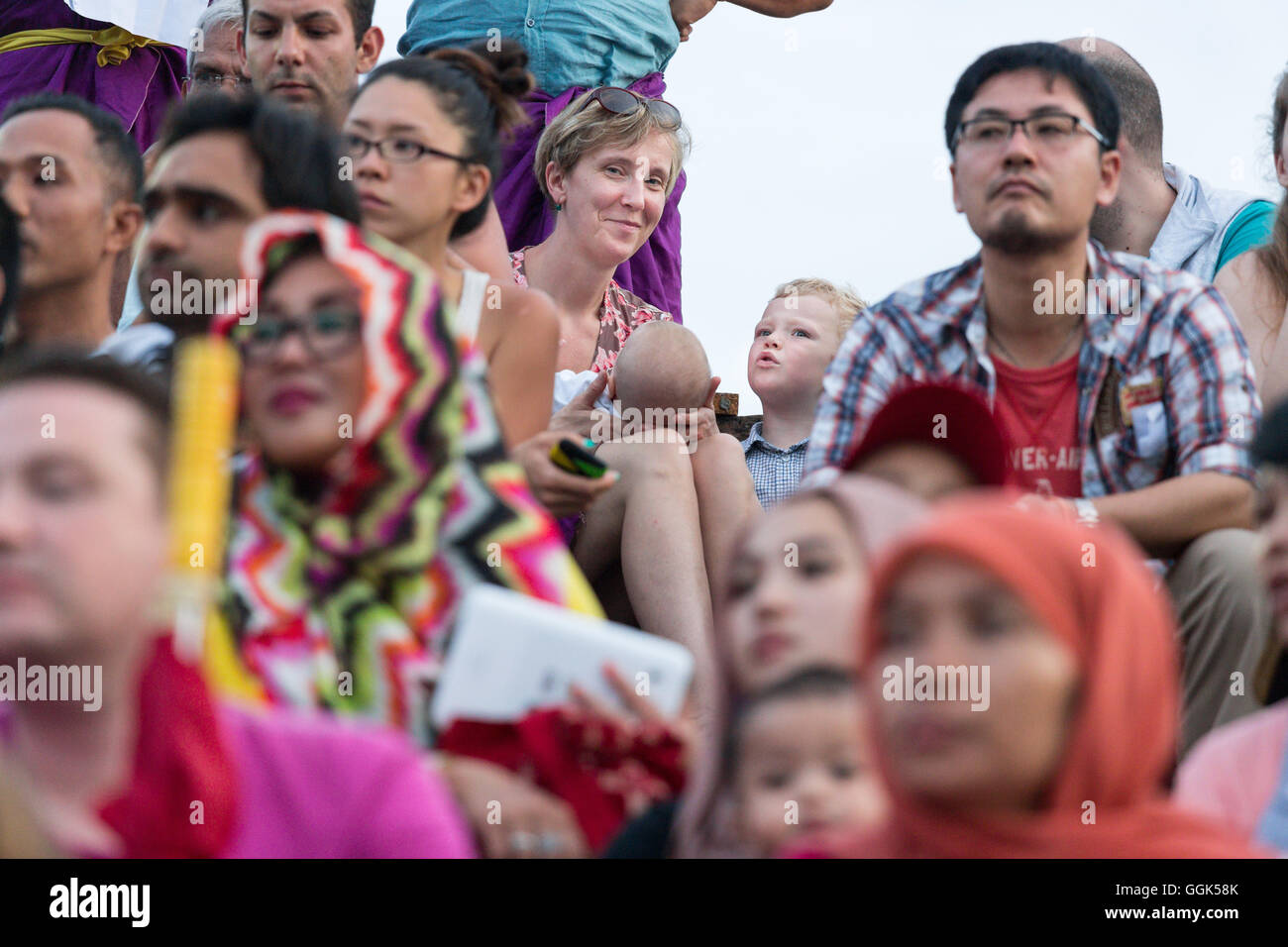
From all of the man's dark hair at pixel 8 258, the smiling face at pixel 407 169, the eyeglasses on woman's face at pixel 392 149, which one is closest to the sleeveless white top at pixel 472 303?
the smiling face at pixel 407 169

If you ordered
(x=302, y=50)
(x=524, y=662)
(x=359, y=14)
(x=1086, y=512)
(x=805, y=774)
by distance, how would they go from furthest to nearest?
(x=359, y=14)
(x=302, y=50)
(x=1086, y=512)
(x=524, y=662)
(x=805, y=774)

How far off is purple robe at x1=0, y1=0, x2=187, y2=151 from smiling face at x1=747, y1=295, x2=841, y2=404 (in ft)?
6.37

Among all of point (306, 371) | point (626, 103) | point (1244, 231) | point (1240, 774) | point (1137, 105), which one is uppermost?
point (626, 103)

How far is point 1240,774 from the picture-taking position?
81.1 inches

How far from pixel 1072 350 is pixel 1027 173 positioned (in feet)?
1.29

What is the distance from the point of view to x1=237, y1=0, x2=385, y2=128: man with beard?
157 inches

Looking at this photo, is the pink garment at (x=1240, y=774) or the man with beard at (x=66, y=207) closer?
the pink garment at (x=1240, y=774)

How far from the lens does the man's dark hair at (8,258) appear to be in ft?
8.72

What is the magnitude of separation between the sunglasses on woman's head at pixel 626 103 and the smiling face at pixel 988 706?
3.32 meters

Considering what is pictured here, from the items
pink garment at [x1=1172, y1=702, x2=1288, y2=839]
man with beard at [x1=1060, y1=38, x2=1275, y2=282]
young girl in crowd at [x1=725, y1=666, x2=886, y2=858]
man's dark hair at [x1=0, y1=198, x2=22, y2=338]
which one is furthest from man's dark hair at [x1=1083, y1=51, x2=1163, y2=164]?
young girl in crowd at [x1=725, y1=666, x2=886, y2=858]

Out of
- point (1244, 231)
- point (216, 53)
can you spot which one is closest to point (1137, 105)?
point (1244, 231)

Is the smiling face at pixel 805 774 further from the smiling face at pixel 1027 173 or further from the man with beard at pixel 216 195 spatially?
the smiling face at pixel 1027 173

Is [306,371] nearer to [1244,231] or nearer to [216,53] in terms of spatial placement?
[216,53]
